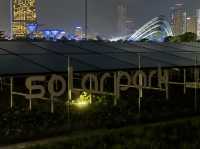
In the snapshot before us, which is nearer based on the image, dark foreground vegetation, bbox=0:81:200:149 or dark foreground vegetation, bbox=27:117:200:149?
dark foreground vegetation, bbox=27:117:200:149

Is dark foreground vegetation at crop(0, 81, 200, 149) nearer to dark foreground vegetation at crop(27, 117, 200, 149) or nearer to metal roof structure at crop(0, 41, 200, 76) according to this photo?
dark foreground vegetation at crop(27, 117, 200, 149)

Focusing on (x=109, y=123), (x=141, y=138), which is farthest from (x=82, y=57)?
(x=141, y=138)

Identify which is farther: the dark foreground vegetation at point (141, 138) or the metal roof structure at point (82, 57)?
the metal roof structure at point (82, 57)

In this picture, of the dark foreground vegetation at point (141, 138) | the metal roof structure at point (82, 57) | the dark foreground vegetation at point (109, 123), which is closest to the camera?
the dark foreground vegetation at point (141, 138)

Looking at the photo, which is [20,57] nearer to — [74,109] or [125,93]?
[74,109]

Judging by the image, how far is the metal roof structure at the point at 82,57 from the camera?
17.7 metres

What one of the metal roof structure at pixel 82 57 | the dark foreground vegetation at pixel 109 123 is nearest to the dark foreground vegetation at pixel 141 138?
the dark foreground vegetation at pixel 109 123

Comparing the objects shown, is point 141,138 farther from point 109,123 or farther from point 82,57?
point 82,57

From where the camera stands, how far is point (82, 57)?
68.8 feet

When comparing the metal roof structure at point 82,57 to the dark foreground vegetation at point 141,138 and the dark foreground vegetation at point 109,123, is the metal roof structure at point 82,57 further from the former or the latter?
the dark foreground vegetation at point 141,138

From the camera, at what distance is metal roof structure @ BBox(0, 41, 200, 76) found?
17.7m

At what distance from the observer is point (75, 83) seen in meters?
29.5

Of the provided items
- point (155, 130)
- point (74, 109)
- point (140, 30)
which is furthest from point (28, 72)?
point (140, 30)

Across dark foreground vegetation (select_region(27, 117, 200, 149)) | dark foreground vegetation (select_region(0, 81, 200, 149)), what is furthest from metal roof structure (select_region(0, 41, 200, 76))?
dark foreground vegetation (select_region(27, 117, 200, 149))
